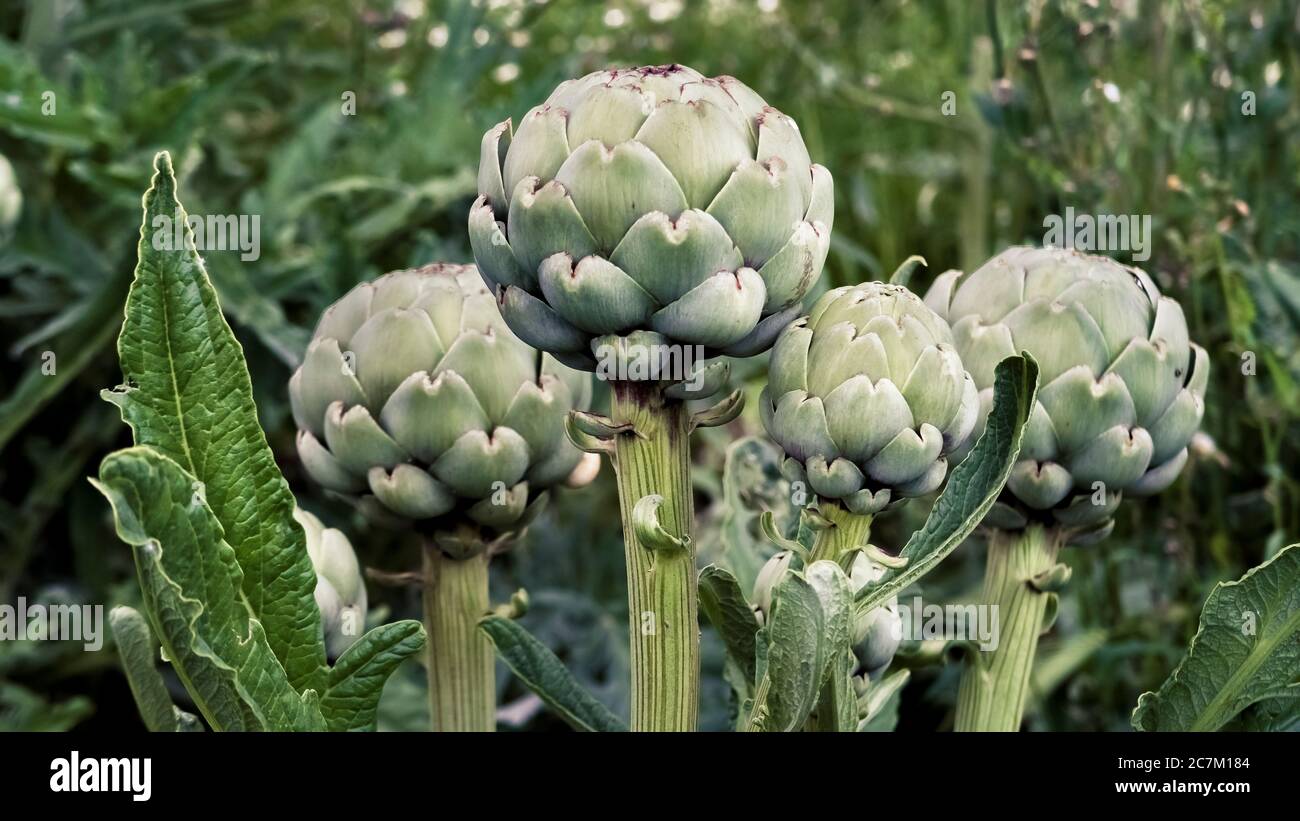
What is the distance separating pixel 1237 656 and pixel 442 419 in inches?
11.0

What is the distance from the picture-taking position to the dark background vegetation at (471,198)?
2.66 feet

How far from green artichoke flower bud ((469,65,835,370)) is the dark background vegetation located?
217 mm

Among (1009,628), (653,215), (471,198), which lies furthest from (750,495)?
(471,198)

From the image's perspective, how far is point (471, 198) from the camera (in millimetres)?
1018

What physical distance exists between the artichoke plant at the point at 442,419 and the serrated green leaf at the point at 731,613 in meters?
0.08

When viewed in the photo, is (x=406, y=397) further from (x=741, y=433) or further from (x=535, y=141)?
(x=741, y=433)

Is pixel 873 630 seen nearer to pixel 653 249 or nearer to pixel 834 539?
pixel 834 539

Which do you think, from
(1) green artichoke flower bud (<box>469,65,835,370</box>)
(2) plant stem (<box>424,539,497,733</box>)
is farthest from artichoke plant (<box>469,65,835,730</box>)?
(2) plant stem (<box>424,539,497,733</box>)

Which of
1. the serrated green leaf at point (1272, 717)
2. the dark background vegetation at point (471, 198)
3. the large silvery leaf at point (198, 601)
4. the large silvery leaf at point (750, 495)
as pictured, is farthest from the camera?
the dark background vegetation at point (471, 198)

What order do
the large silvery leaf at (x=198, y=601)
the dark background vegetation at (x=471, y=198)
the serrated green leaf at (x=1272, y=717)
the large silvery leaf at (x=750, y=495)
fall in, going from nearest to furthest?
the large silvery leaf at (x=198, y=601) → the serrated green leaf at (x=1272, y=717) → the large silvery leaf at (x=750, y=495) → the dark background vegetation at (x=471, y=198)

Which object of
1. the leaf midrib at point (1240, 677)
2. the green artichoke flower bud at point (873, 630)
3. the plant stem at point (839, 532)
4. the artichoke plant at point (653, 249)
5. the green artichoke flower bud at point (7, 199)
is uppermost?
the green artichoke flower bud at point (7, 199)

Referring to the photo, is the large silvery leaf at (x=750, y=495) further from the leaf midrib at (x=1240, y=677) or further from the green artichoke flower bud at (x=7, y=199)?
the green artichoke flower bud at (x=7, y=199)

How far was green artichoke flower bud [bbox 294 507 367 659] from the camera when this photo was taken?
19.0 inches

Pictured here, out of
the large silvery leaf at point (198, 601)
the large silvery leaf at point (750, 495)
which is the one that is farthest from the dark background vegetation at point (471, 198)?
the large silvery leaf at point (198, 601)
